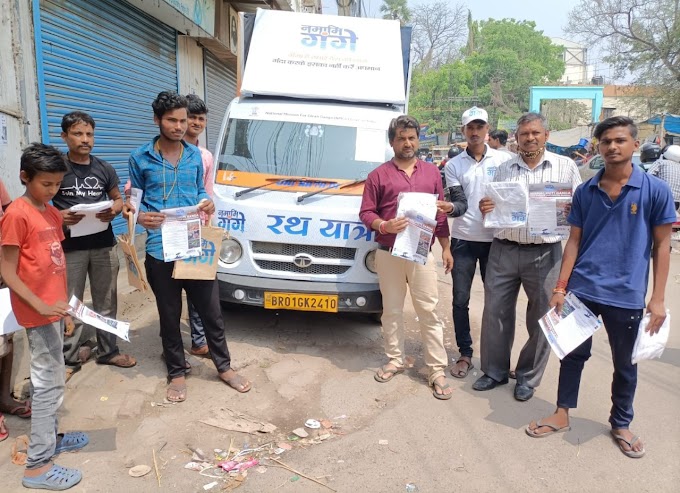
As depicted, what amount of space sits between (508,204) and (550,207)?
0.26 meters

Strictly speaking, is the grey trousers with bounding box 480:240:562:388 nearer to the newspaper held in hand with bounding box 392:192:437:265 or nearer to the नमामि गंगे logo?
the newspaper held in hand with bounding box 392:192:437:265

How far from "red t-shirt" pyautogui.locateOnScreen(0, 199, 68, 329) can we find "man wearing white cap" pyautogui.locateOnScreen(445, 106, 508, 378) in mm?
2678

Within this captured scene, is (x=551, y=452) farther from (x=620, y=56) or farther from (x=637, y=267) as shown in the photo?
(x=620, y=56)

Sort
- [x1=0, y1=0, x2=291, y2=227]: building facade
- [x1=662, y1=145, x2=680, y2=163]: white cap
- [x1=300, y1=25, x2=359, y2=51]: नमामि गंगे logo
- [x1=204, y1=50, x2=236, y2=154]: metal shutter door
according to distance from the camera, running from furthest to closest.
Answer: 1. [x1=204, y1=50, x2=236, y2=154]: metal shutter door
2. [x1=662, y1=145, x2=680, y2=163]: white cap
3. [x1=300, y1=25, x2=359, y2=51]: नमामि गंगे logo
4. [x1=0, y1=0, x2=291, y2=227]: building facade

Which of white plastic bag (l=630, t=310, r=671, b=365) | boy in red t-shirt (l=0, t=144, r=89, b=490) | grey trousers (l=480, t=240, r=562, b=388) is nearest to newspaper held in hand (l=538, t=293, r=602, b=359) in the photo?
white plastic bag (l=630, t=310, r=671, b=365)

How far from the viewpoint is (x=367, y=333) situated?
Result: 16.6 ft

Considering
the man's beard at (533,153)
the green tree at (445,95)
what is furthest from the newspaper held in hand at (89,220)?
the green tree at (445,95)

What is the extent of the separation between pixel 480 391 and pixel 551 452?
2.76 ft

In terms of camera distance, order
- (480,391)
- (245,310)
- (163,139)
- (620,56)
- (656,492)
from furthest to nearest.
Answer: (620,56), (245,310), (480,391), (163,139), (656,492)

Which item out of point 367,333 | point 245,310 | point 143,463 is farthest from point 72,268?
point 367,333

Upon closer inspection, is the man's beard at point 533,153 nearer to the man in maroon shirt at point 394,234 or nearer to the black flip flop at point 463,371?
the man in maroon shirt at point 394,234

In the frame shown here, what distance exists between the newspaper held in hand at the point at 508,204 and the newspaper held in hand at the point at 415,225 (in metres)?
0.39

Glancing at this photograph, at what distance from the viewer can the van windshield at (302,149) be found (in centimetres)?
465

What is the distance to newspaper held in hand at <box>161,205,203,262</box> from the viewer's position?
11.3ft
